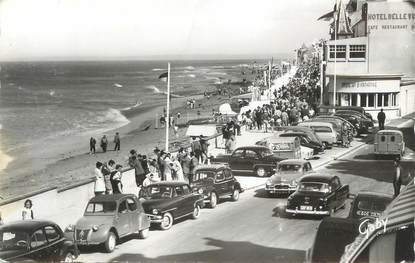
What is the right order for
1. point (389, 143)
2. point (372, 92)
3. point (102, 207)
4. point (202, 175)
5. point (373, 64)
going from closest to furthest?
point (102, 207)
point (202, 175)
point (389, 143)
point (372, 92)
point (373, 64)

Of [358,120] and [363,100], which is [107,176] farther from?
[363,100]

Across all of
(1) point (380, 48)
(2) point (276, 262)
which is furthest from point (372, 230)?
(1) point (380, 48)

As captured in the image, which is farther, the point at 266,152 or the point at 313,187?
the point at 266,152

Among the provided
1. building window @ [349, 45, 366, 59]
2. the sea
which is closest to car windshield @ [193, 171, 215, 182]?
building window @ [349, 45, 366, 59]

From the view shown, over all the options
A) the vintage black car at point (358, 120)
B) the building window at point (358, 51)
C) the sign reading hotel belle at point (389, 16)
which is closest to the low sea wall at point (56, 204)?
the vintage black car at point (358, 120)

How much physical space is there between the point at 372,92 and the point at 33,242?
3371cm

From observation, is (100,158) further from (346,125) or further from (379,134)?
(379,134)

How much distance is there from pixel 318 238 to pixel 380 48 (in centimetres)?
3422

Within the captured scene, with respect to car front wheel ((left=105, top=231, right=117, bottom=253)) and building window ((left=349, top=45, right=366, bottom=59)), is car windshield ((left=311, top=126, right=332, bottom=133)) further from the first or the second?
car front wheel ((left=105, top=231, right=117, bottom=253))

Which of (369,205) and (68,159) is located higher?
(369,205)

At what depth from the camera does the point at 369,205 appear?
13570 mm

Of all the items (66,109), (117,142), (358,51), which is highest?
(358,51)

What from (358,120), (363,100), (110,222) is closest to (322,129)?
(358,120)

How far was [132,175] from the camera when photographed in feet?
66.6
